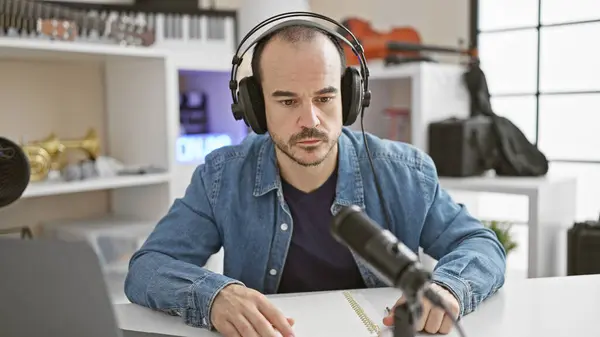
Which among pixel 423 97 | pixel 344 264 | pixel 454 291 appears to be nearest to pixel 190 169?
pixel 423 97

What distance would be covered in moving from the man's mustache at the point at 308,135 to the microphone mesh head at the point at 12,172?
0.47m

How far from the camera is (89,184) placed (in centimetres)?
205

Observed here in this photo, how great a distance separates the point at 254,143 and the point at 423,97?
4.30ft

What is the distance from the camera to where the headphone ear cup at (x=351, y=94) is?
125cm

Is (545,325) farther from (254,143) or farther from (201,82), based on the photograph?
(201,82)

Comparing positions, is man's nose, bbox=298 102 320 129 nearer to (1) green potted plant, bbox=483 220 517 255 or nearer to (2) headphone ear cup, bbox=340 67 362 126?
(2) headphone ear cup, bbox=340 67 362 126

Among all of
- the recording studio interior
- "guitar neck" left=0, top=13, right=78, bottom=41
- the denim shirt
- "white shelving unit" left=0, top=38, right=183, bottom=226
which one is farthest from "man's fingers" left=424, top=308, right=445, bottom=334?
"guitar neck" left=0, top=13, right=78, bottom=41

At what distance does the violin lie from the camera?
2648 millimetres

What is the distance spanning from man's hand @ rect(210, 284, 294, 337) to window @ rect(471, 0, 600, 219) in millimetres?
2232

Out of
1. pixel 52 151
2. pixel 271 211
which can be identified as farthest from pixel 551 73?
pixel 52 151

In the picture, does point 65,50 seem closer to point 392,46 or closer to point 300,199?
point 300,199

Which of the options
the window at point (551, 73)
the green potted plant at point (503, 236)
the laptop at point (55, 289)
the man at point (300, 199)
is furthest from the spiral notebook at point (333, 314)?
the window at point (551, 73)

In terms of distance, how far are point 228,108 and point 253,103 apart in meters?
1.42

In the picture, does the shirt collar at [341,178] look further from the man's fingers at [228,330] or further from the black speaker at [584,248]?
the black speaker at [584,248]
